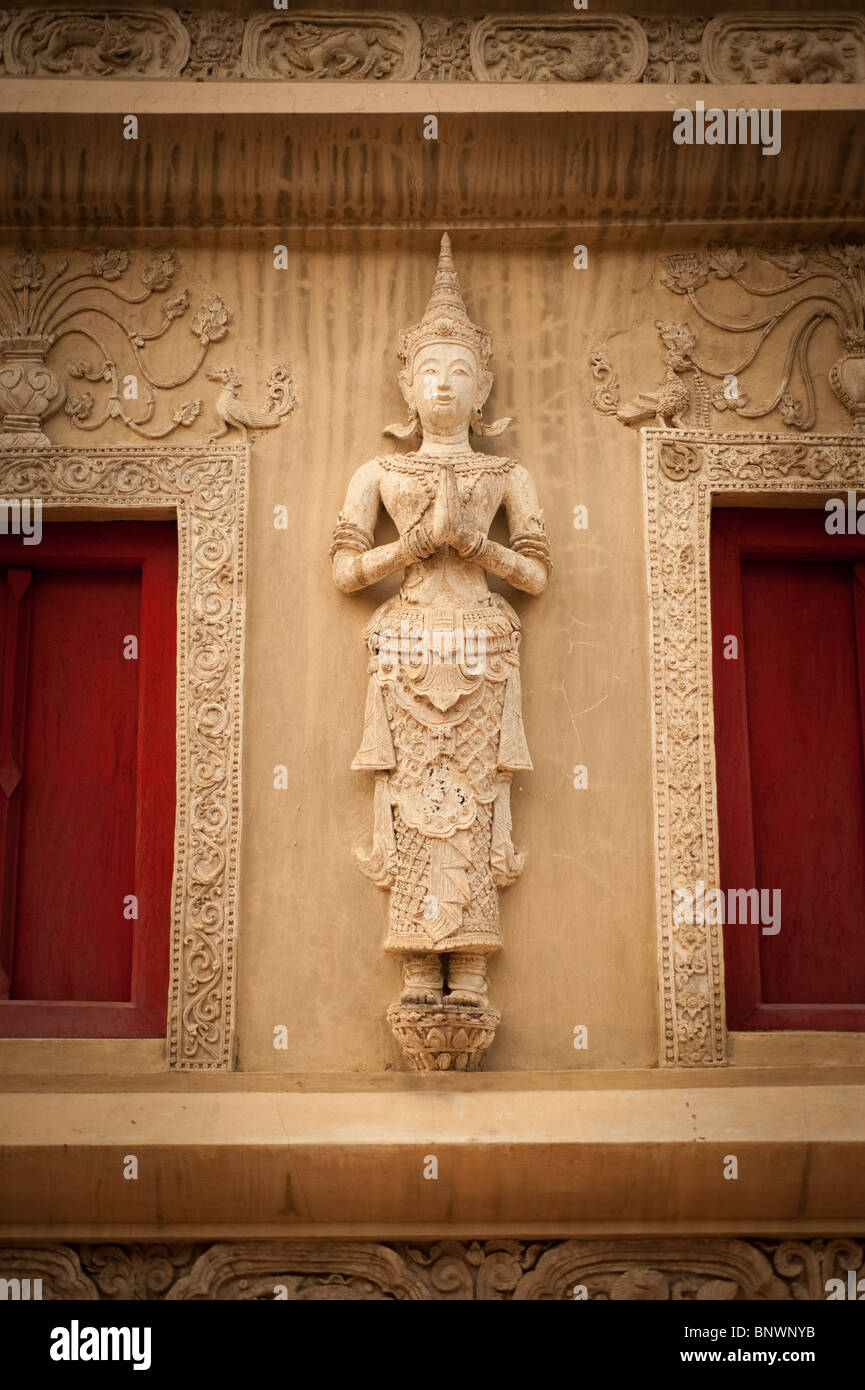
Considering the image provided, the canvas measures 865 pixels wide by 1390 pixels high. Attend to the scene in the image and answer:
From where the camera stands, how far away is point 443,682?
6.41 meters

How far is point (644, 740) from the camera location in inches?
261

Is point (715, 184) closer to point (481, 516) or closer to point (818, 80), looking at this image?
point (818, 80)

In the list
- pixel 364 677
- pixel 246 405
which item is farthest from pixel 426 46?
pixel 364 677

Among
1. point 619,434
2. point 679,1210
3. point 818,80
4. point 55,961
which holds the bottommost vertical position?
point 679,1210

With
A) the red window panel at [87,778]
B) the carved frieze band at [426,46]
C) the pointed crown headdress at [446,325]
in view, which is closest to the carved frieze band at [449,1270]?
the red window panel at [87,778]

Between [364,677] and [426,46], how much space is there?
2.47 meters

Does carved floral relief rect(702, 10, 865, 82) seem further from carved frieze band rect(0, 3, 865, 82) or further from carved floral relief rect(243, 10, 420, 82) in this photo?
carved floral relief rect(243, 10, 420, 82)

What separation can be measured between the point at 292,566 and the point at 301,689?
470 mm

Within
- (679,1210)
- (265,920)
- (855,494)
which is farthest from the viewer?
(855,494)

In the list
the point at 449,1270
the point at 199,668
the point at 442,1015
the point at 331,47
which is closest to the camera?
the point at 449,1270

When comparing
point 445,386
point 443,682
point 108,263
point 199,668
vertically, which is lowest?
point 443,682

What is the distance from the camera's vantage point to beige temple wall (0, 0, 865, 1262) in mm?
5953

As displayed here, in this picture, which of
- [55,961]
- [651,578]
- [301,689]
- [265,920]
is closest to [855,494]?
[651,578]

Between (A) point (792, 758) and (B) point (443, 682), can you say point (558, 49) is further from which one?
(A) point (792, 758)
